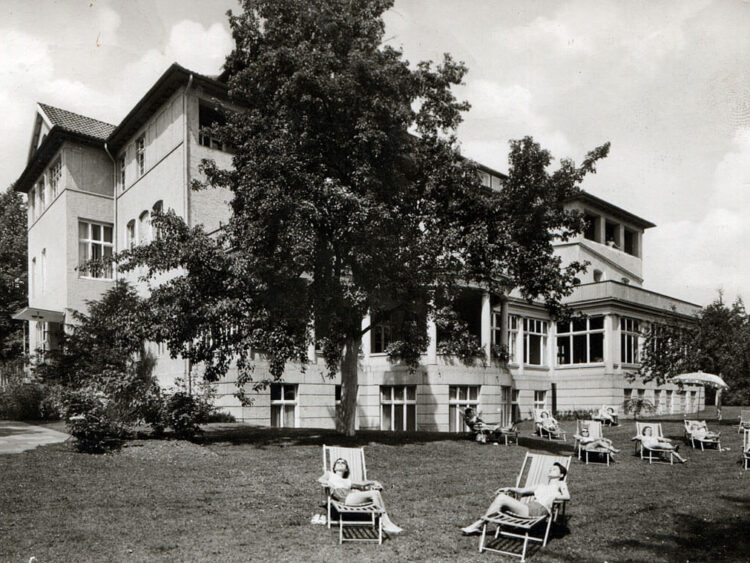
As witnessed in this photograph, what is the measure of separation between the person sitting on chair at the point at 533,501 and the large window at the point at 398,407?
16864 mm

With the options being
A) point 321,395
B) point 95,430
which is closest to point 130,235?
point 321,395

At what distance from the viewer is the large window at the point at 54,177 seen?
30962mm

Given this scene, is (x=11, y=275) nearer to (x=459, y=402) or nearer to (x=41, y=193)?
(x=41, y=193)

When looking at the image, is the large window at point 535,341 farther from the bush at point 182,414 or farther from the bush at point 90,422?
the bush at point 90,422

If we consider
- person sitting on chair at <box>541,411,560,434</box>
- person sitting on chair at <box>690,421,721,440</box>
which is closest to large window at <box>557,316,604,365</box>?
person sitting on chair at <box>541,411,560,434</box>

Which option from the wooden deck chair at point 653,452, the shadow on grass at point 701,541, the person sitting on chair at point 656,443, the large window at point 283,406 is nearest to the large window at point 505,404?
the large window at point 283,406

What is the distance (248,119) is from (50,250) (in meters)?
19.7

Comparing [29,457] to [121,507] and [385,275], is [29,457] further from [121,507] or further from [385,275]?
[385,275]

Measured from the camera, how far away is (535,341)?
3684 centimetres

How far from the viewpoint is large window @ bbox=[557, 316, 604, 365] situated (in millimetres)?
35156

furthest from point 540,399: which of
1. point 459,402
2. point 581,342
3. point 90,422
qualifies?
point 90,422

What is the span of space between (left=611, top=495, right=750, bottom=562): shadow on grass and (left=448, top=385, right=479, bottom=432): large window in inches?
639

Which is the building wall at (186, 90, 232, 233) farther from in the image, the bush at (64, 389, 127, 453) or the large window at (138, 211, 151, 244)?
the bush at (64, 389, 127, 453)

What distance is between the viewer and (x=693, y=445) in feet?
64.4
